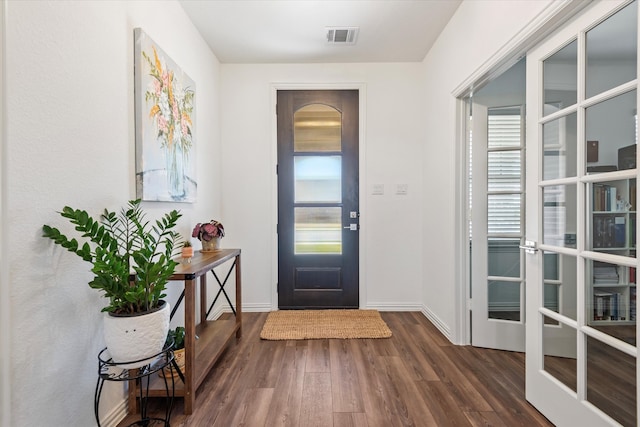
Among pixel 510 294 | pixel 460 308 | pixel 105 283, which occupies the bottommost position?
pixel 460 308

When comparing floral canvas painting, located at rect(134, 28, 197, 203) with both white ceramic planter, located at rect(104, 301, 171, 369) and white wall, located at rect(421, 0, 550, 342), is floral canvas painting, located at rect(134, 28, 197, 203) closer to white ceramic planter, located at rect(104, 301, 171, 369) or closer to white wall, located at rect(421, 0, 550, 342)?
white ceramic planter, located at rect(104, 301, 171, 369)

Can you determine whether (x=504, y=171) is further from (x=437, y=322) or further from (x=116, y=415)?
(x=116, y=415)

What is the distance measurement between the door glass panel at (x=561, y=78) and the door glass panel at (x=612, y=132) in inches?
6.2

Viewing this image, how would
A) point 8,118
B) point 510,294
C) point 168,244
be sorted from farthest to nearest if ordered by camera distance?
point 510,294
point 168,244
point 8,118

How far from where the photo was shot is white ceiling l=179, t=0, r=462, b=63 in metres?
2.38

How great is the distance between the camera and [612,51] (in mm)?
1271

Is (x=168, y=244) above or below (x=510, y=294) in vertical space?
above

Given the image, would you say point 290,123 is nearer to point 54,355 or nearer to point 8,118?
point 8,118

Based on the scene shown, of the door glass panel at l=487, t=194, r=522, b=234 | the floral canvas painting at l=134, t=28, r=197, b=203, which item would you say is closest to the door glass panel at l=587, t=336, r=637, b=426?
the door glass panel at l=487, t=194, r=522, b=234

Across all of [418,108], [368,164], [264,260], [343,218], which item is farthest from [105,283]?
[418,108]

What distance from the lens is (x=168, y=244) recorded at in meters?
1.48

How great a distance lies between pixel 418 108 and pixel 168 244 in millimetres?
2853

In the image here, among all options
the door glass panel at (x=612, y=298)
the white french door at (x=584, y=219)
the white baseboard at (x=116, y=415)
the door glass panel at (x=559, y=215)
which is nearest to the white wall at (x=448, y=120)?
the white french door at (x=584, y=219)

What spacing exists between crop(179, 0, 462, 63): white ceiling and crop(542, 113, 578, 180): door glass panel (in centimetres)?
141
